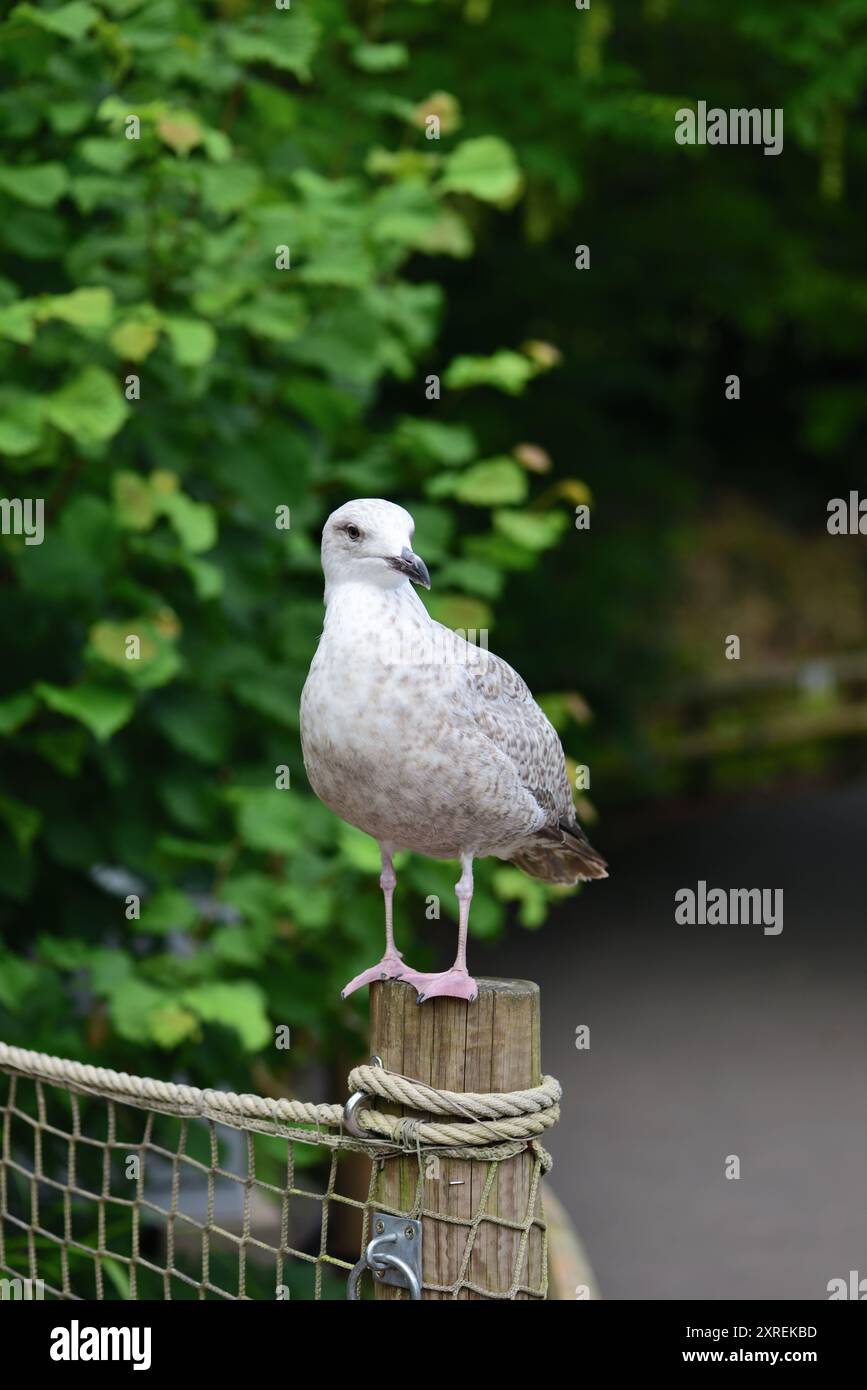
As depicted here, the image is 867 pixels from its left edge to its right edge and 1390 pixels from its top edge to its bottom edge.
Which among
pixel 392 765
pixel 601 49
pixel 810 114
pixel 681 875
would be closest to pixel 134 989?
pixel 392 765

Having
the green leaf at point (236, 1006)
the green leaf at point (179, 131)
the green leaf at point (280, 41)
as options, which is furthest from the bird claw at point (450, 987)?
the green leaf at point (280, 41)

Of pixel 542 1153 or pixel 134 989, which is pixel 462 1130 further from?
pixel 134 989

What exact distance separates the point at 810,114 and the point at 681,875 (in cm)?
644

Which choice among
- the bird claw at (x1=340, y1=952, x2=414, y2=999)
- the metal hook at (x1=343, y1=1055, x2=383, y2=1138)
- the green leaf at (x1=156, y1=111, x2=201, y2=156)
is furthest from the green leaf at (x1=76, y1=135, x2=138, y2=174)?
the metal hook at (x1=343, y1=1055, x2=383, y2=1138)

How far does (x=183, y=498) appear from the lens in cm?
420

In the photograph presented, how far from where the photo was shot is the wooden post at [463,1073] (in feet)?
7.85

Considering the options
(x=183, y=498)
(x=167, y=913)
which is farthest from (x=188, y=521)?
(x=167, y=913)

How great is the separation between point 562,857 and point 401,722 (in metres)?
0.70

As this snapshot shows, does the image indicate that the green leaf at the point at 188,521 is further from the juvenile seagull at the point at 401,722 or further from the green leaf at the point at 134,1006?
the juvenile seagull at the point at 401,722

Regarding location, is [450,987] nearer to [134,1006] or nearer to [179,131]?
[134,1006]

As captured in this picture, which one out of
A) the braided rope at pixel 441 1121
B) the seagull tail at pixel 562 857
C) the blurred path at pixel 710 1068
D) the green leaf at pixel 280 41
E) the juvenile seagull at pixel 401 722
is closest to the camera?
the juvenile seagull at pixel 401 722

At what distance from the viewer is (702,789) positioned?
49.2 feet

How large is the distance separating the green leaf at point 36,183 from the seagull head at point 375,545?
7.05 feet

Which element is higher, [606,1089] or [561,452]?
[561,452]
